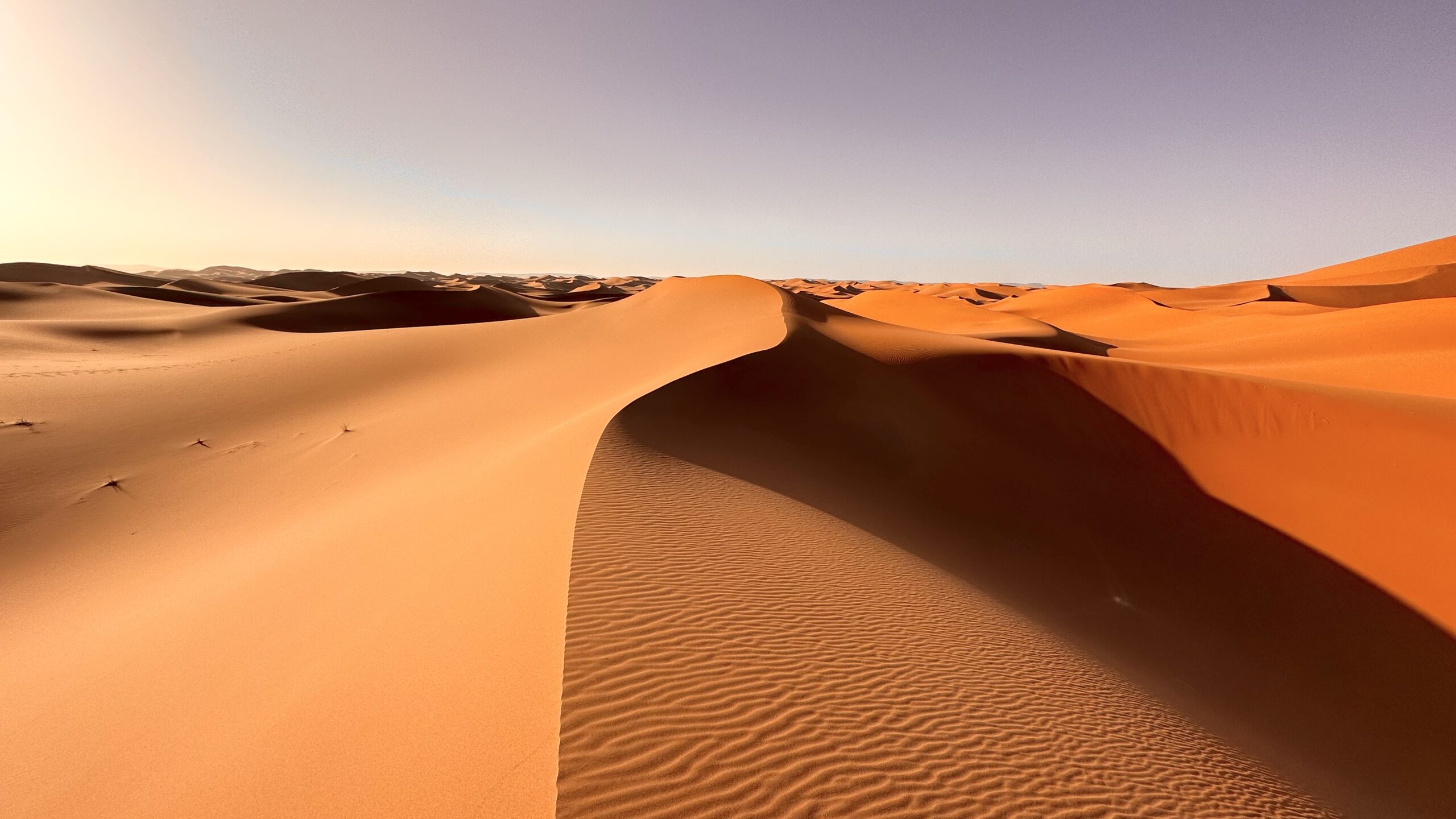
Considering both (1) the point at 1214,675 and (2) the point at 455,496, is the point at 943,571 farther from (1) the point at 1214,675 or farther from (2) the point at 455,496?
(2) the point at 455,496

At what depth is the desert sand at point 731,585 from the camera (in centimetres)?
298

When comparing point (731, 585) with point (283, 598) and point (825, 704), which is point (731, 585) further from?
point (283, 598)

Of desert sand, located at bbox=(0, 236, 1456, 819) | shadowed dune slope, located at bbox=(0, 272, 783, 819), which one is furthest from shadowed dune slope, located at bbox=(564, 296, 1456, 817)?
shadowed dune slope, located at bbox=(0, 272, 783, 819)

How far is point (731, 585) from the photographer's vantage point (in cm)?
441

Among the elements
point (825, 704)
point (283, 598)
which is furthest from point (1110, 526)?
point (283, 598)

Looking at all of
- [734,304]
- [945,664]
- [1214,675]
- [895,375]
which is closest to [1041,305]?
[734,304]

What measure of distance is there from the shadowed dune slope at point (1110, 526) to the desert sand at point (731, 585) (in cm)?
7

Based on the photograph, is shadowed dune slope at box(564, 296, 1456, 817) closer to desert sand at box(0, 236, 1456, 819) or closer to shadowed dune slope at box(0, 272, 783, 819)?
desert sand at box(0, 236, 1456, 819)

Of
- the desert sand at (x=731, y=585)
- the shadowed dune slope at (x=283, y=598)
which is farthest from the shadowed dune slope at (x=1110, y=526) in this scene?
the shadowed dune slope at (x=283, y=598)

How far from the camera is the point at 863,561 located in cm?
548

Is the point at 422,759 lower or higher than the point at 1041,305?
lower

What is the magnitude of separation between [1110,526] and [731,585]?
8.76 metres

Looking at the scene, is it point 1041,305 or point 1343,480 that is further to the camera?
point 1041,305

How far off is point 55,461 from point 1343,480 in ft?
71.8
